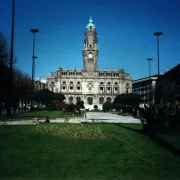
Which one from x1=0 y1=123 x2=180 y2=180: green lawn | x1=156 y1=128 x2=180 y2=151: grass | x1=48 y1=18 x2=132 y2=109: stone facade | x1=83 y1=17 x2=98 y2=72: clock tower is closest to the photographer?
x1=0 y1=123 x2=180 y2=180: green lawn

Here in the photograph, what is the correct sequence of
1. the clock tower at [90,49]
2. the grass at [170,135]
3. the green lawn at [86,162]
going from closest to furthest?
the green lawn at [86,162] < the grass at [170,135] < the clock tower at [90,49]

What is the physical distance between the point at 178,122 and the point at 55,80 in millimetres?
121810

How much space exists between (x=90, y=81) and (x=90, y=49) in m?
15.8

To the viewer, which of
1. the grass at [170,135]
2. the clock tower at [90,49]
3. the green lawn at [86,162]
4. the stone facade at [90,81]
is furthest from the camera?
the clock tower at [90,49]

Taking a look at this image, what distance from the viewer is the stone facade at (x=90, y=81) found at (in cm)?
13025

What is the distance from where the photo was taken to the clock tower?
131125 millimetres

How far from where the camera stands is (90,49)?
131000 mm

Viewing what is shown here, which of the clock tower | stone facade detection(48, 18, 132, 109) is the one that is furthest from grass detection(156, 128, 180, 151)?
the clock tower

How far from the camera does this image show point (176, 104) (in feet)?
43.6

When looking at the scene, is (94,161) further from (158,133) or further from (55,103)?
(55,103)

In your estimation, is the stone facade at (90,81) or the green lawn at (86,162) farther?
the stone facade at (90,81)

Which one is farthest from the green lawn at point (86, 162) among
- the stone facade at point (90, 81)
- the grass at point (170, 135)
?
the stone facade at point (90, 81)

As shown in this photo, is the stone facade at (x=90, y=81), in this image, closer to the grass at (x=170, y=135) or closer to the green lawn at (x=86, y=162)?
the grass at (x=170, y=135)

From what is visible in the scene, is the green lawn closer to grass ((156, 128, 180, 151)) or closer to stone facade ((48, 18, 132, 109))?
grass ((156, 128, 180, 151))
